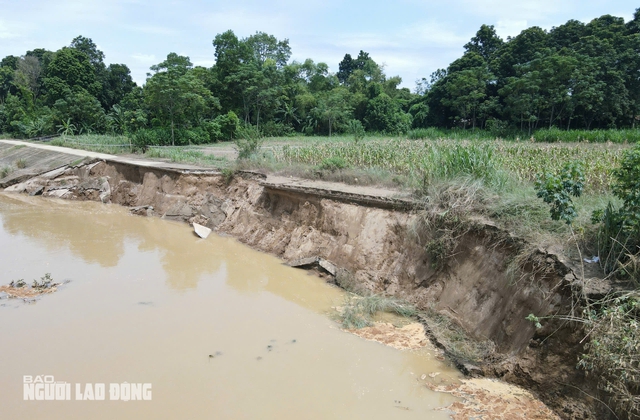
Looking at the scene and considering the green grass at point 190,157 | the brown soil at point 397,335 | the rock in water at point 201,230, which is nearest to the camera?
the brown soil at point 397,335

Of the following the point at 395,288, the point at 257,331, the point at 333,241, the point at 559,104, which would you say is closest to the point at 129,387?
the point at 257,331

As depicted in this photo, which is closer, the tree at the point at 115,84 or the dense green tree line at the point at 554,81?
the dense green tree line at the point at 554,81

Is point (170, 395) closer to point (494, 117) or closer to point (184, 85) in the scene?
point (184, 85)

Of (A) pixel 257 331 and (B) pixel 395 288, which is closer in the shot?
(A) pixel 257 331

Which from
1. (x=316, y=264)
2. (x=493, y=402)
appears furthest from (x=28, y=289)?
(x=493, y=402)

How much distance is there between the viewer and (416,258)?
7.06 meters

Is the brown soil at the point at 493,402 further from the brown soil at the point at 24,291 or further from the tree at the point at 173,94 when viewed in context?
the tree at the point at 173,94

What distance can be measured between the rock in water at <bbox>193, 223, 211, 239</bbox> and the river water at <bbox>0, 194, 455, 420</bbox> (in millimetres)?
1701

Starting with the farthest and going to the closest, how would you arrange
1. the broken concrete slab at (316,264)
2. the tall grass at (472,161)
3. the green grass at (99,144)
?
the green grass at (99,144)
the broken concrete slab at (316,264)
the tall grass at (472,161)

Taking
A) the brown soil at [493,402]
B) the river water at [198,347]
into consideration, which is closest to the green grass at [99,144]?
the river water at [198,347]

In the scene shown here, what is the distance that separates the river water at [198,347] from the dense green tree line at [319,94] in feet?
42.6

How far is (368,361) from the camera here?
5.26 metres

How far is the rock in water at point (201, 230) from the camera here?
36.1 feet

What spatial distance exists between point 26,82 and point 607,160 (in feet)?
152
